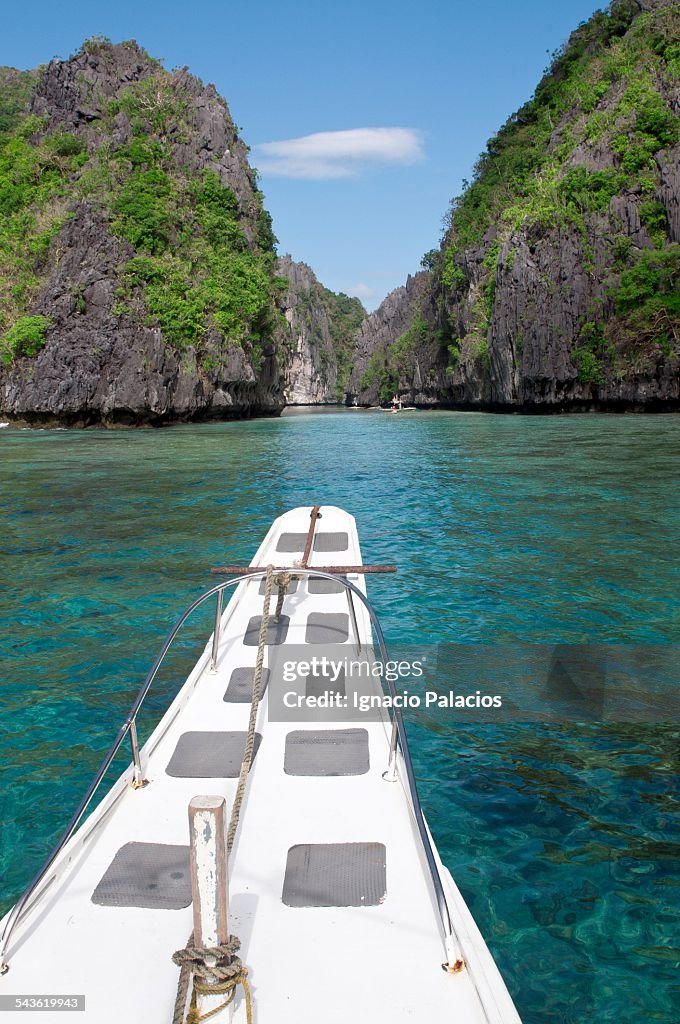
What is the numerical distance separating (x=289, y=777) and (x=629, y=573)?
6504mm

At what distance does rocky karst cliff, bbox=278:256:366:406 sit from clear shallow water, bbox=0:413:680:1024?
10272 centimetres

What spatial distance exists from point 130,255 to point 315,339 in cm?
9187

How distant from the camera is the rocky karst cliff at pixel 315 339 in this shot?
128250mm

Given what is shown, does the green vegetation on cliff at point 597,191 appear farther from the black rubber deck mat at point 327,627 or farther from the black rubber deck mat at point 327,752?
the black rubber deck mat at point 327,752

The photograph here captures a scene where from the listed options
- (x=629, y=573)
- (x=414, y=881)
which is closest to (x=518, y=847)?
(x=414, y=881)

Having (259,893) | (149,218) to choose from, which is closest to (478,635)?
(259,893)

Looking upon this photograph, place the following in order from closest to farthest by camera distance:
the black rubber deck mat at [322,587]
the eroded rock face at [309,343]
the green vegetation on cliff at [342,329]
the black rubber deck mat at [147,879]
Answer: the black rubber deck mat at [147,879]
the black rubber deck mat at [322,587]
the eroded rock face at [309,343]
the green vegetation on cliff at [342,329]

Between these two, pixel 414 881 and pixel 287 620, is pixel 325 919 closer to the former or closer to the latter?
pixel 414 881

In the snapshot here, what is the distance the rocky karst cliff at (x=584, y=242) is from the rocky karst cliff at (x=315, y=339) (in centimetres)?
6034

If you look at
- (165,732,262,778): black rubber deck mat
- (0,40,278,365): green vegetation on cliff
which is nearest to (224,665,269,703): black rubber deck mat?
(165,732,262,778): black rubber deck mat

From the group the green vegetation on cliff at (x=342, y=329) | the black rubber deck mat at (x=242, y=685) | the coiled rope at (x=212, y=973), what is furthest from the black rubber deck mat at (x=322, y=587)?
the green vegetation on cliff at (x=342, y=329)

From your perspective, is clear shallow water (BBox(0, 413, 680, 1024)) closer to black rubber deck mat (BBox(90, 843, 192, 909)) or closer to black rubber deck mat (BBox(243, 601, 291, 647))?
black rubber deck mat (BBox(243, 601, 291, 647))

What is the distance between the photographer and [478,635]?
7.04m

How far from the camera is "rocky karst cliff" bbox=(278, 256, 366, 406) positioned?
128m
